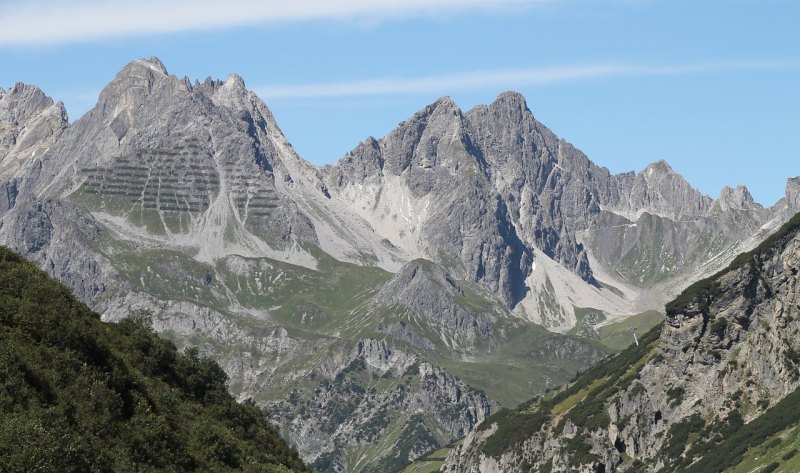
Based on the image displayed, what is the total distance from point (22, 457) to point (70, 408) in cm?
2123

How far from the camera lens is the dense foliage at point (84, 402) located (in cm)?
9856

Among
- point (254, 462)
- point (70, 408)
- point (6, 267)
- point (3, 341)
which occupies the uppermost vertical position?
point (6, 267)

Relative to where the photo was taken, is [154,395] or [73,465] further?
[154,395]

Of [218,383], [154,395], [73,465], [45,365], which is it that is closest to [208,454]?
[154,395]

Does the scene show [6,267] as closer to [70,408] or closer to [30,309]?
[30,309]

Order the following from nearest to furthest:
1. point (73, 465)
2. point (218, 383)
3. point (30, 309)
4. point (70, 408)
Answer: point (73, 465)
point (70, 408)
point (30, 309)
point (218, 383)

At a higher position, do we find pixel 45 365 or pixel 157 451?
pixel 45 365

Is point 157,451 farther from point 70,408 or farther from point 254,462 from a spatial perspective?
point 254,462

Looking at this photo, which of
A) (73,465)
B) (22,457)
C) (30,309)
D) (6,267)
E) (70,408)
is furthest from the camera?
(6,267)

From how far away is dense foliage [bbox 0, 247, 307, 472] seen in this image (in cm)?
9856

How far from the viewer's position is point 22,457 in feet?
299

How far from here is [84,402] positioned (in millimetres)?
114812

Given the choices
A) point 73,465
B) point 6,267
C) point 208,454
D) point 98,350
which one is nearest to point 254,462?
point 208,454

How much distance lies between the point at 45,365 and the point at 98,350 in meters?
11.6
